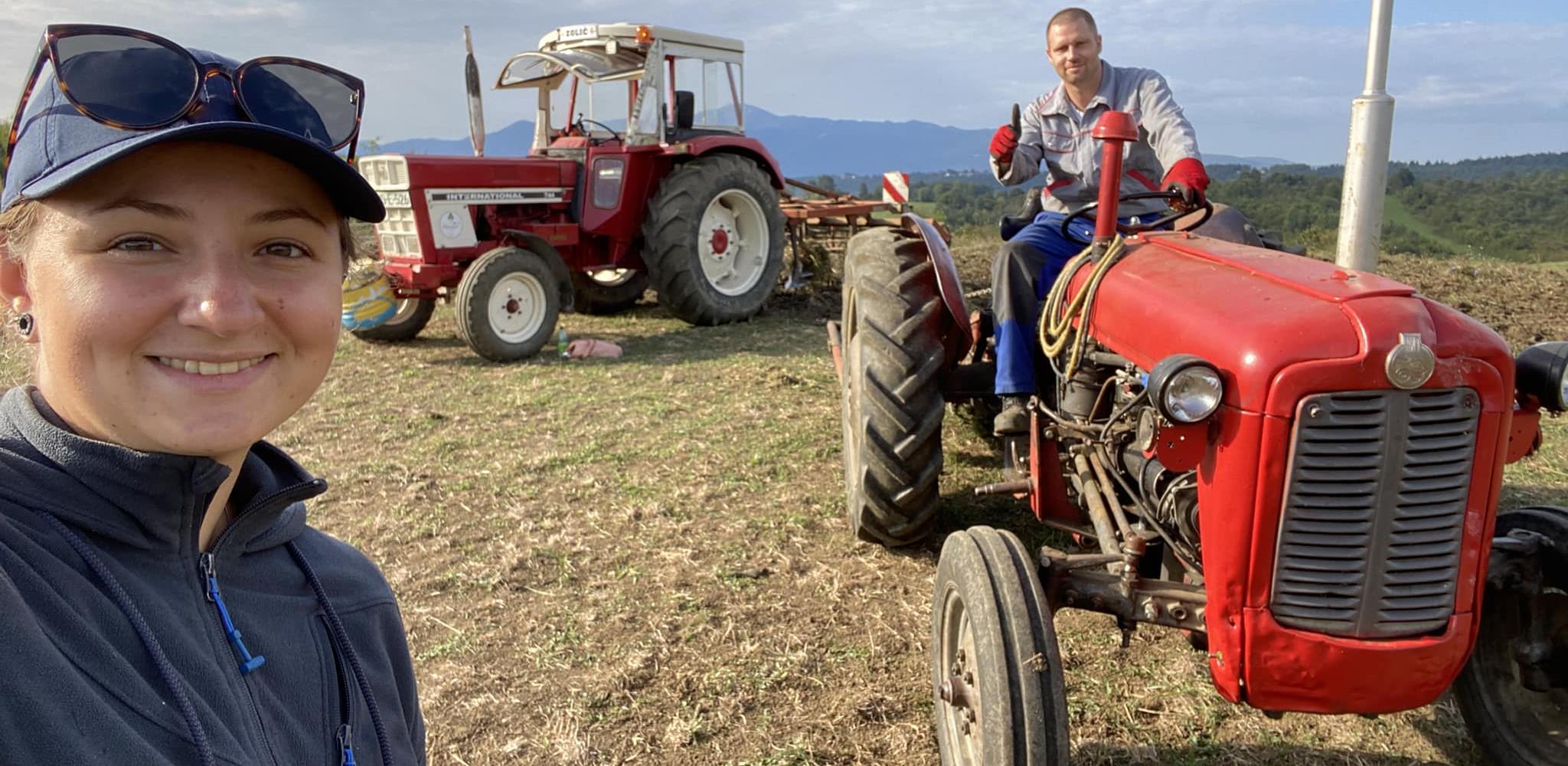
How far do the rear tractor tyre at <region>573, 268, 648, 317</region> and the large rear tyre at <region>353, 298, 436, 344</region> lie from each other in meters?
1.52

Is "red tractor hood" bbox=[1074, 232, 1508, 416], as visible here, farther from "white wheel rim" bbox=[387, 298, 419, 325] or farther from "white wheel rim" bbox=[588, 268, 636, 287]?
"white wheel rim" bbox=[588, 268, 636, 287]

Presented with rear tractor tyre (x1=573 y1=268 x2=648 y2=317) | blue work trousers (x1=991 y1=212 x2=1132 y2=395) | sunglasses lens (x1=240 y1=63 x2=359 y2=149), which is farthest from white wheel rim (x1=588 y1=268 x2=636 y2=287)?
sunglasses lens (x1=240 y1=63 x2=359 y2=149)

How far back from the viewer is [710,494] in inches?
172

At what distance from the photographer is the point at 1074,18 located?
3.85 meters

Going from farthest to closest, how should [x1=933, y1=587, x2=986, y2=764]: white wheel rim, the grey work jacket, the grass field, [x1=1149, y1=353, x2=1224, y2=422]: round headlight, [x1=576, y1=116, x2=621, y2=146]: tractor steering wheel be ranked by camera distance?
1. [x1=576, y1=116, x2=621, y2=146]: tractor steering wheel
2. the grey work jacket
3. the grass field
4. [x1=933, y1=587, x2=986, y2=764]: white wheel rim
5. [x1=1149, y1=353, x2=1224, y2=422]: round headlight

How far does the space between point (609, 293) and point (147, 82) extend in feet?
27.0

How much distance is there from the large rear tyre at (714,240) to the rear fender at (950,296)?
13.5ft

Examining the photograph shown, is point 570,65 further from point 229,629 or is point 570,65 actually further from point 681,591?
point 229,629

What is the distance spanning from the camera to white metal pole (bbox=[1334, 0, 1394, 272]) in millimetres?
4645

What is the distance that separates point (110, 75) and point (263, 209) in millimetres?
157

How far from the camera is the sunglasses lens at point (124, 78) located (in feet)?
2.83

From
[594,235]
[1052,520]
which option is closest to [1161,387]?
[1052,520]

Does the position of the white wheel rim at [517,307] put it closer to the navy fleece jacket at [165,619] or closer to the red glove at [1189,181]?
the red glove at [1189,181]

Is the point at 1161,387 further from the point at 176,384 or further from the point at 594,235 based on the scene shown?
the point at 594,235
